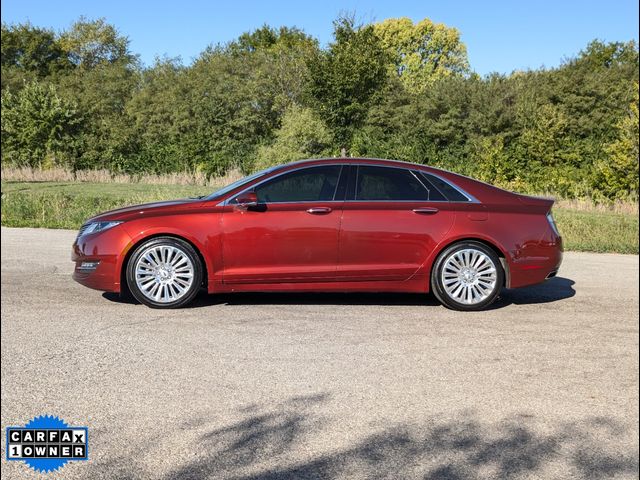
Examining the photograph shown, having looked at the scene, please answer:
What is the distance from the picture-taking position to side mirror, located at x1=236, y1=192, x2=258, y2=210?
7.53m

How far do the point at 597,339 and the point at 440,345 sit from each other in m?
1.44

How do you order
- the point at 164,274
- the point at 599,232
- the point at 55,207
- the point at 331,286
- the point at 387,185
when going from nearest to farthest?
the point at 164,274 → the point at 331,286 → the point at 387,185 → the point at 599,232 → the point at 55,207

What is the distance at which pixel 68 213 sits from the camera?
17.6 meters

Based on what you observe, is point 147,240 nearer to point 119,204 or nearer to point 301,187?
point 301,187

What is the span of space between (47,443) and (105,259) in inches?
147

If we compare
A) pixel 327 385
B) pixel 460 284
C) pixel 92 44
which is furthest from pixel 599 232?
pixel 92 44

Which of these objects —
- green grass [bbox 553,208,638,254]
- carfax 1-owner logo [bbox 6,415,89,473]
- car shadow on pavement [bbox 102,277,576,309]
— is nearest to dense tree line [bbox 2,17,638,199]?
green grass [bbox 553,208,638,254]

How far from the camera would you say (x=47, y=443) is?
3.93 m

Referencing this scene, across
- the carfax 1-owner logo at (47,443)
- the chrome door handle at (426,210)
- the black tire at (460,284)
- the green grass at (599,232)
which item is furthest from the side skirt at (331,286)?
the green grass at (599,232)

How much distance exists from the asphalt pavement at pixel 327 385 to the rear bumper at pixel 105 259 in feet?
0.87

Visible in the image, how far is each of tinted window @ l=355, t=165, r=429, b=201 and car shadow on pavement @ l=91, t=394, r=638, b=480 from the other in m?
3.71

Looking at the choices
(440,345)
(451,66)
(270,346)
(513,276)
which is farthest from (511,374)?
(451,66)

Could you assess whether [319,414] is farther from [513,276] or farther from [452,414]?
[513,276]

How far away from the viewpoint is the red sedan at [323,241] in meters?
7.46
